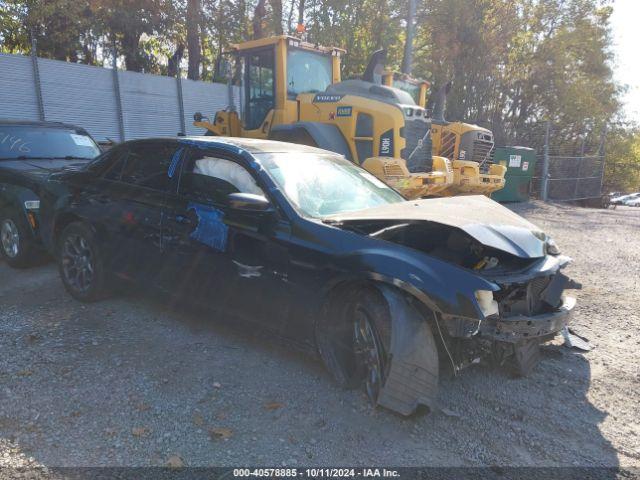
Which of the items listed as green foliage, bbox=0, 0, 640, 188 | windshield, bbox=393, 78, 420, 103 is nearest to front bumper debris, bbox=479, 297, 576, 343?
windshield, bbox=393, 78, 420, 103

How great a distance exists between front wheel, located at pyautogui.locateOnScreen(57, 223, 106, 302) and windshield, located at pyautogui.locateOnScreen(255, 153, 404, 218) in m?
2.01

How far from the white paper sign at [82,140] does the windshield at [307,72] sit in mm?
3895

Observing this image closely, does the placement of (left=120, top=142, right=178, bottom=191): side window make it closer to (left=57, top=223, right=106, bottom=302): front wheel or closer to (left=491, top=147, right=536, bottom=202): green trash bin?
(left=57, top=223, right=106, bottom=302): front wheel

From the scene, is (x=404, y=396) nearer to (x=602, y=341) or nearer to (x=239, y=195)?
(x=239, y=195)

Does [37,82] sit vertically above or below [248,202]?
above

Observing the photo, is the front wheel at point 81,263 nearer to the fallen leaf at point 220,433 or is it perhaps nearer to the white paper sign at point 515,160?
the fallen leaf at point 220,433

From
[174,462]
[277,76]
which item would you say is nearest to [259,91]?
[277,76]

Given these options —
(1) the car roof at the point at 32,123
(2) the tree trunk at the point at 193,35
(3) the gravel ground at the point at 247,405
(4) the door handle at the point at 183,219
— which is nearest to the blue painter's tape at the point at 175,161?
(4) the door handle at the point at 183,219

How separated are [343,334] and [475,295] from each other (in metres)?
0.92

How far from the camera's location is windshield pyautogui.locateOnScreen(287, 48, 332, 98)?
9.75 meters

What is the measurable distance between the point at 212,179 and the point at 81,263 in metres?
1.83

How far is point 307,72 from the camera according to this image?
10.1 metres

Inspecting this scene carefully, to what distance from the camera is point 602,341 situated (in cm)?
436

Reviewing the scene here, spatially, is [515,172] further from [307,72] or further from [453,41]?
[453,41]
